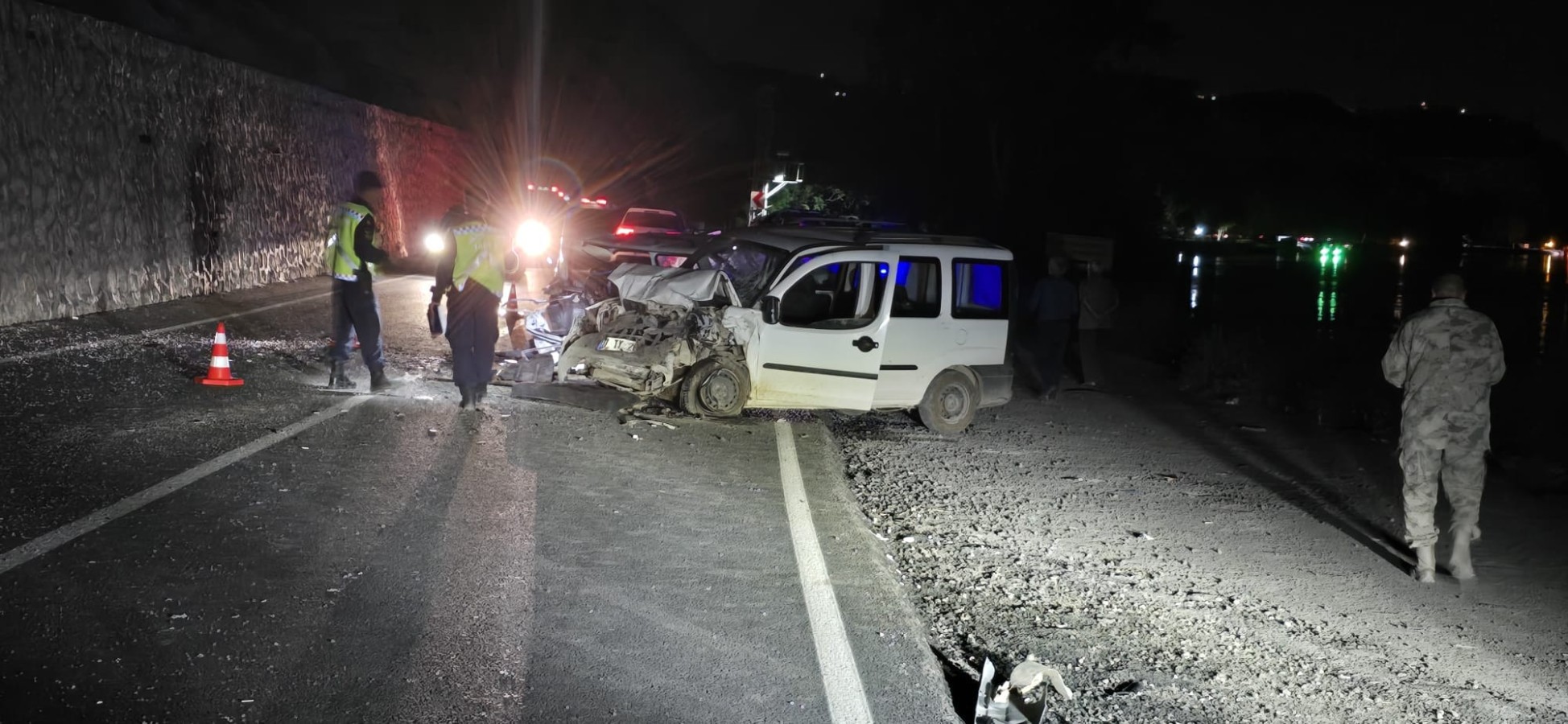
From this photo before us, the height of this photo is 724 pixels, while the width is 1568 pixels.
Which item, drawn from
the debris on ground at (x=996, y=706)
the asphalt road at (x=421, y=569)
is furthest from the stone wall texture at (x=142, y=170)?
the debris on ground at (x=996, y=706)

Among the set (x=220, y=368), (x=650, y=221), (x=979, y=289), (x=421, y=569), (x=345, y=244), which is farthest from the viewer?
(x=650, y=221)

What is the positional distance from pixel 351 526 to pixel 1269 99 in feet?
413

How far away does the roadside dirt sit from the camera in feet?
17.2

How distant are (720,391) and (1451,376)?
550cm

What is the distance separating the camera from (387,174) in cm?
2758

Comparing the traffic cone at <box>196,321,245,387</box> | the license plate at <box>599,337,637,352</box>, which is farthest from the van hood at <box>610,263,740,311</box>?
the traffic cone at <box>196,321,245,387</box>

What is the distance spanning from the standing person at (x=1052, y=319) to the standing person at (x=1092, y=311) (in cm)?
94

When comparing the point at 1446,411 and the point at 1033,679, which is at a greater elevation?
the point at 1446,411

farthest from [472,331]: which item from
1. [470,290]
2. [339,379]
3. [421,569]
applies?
[421,569]

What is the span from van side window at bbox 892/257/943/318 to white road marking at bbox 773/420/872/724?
264 cm

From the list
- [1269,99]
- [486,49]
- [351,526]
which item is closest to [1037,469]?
[351,526]

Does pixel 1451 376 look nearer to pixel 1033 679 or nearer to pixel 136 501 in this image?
pixel 1033 679

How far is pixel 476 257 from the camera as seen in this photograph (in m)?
9.68

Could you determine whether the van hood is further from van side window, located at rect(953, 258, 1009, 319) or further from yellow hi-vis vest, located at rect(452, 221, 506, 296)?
van side window, located at rect(953, 258, 1009, 319)
